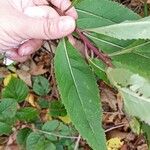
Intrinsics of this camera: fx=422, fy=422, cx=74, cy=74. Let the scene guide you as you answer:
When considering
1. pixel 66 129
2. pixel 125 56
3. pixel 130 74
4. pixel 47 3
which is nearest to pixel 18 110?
pixel 66 129

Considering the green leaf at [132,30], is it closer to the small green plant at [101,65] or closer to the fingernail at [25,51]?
the small green plant at [101,65]

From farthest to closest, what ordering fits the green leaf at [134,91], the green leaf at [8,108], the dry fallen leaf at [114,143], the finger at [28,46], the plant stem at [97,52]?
1. the dry fallen leaf at [114,143]
2. the green leaf at [8,108]
3. the finger at [28,46]
4. the plant stem at [97,52]
5. the green leaf at [134,91]

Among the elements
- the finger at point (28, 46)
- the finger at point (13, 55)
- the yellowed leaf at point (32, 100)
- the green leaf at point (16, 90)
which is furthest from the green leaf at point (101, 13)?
the yellowed leaf at point (32, 100)

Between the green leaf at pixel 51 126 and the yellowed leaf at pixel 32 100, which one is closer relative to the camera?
the green leaf at pixel 51 126

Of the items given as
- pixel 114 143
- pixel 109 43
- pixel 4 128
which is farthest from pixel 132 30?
pixel 114 143

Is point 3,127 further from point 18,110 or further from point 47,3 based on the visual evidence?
point 47,3

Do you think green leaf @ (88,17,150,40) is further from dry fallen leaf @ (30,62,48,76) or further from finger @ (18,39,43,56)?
dry fallen leaf @ (30,62,48,76)
